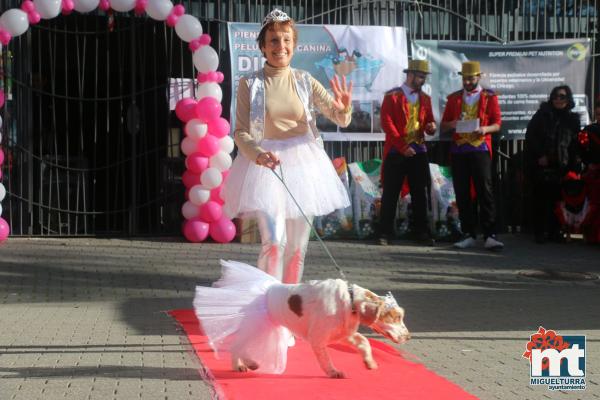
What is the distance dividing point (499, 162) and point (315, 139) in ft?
25.6

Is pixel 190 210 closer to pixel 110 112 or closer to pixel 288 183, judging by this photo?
pixel 110 112

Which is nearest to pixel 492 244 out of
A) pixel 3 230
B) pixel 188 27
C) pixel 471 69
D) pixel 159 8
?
pixel 471 69

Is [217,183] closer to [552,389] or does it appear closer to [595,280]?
[595,280]

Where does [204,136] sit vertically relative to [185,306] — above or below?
above

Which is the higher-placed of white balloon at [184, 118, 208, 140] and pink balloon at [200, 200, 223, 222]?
white balloon at [184, 118, 208, 140]

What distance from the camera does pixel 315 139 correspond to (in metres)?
6.75

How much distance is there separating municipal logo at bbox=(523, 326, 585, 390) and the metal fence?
7206 mm

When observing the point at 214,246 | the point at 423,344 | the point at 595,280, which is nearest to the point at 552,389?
the point at 423,344

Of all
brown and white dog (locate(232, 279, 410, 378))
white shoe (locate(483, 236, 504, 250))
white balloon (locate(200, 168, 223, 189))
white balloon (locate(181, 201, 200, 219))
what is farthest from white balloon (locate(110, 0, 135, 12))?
brown and white dog (locate(232, 279, 410, 378))

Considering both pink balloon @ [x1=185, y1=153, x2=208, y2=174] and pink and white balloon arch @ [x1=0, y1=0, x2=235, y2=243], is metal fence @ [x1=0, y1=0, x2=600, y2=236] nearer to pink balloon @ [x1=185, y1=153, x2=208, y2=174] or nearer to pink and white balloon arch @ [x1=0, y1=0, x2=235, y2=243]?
pink and white balloon arch @ [x1=0, y1=0, x2=235, y2=243]

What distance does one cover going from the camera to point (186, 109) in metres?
A: 12.1

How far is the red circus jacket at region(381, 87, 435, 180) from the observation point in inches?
495

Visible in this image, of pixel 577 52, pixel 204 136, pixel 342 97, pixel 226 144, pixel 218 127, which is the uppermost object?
pixel 577 52

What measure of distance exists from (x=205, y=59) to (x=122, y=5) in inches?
47.7
